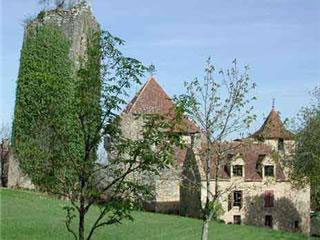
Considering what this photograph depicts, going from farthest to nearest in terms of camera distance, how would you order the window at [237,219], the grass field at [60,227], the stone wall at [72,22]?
the window at [237,219], the stone wall at [72,22], the grass field at [60,227]

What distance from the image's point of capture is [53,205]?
25.4 meters

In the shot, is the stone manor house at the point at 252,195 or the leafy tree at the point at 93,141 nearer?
the leafy tree at the point at 93,141

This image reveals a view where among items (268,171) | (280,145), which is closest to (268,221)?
(268,171)

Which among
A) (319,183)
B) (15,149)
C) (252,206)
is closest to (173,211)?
(252,206)

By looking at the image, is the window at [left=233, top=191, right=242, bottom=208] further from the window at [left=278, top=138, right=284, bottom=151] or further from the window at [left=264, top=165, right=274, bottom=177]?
the window at [left=278, top=138, right=284, bottom=151]

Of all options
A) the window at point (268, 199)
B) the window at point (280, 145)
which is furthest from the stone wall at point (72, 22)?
the window at point (280, 145)

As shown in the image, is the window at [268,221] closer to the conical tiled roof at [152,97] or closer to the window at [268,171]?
the window at [268,171]

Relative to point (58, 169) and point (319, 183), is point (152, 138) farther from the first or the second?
point (319, 183)

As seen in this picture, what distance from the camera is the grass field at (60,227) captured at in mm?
17875

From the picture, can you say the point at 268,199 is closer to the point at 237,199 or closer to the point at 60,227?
the point at 237,199

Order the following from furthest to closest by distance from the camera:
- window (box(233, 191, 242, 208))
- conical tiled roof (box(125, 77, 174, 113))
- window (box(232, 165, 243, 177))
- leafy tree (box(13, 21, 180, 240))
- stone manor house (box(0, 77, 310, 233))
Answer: conical tiled roof (box(125, 77, 174, 113)) < window (box(233, 191, 242, 208)) < window (box(232, 165, 243, 177)) < stone manor house (box(0, 77, 310, 233)) < leafy tree (box(13, 21, 180, 240))

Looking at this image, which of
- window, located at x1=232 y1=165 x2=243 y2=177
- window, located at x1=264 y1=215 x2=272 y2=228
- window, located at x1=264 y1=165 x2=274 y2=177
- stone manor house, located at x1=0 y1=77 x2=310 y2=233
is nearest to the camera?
stone manor house, located at x1=0 y1=77 x2=310 y2=233

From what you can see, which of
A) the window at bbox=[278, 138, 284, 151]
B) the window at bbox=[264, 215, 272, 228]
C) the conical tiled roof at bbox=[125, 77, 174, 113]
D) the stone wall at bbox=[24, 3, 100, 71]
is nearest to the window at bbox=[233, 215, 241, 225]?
the window at bbox=[264, 215, 272, 228]

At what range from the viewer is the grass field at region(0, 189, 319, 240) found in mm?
17875
